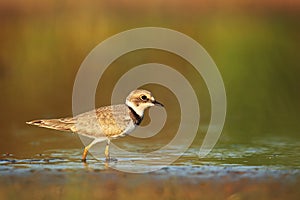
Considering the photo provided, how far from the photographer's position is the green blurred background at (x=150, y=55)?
46.2 feet

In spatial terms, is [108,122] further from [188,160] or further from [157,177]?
[157,177]

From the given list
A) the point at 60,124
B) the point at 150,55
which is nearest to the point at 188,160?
the point at 60,124

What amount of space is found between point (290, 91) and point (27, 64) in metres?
7.66

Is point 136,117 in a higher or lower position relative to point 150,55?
lower

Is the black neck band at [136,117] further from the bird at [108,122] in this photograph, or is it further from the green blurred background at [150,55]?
the green blurred background at [150,55]

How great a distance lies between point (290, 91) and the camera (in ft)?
55.1

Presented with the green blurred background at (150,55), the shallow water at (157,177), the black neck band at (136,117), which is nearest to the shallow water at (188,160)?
the shallow water at (157,177)

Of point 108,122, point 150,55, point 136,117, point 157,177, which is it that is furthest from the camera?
point 150,55

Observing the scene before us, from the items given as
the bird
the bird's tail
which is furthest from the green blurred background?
the bird

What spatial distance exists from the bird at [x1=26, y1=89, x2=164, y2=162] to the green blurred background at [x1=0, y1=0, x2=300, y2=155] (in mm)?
1111

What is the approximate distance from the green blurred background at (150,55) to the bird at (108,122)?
1.11m

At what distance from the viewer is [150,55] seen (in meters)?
22.5

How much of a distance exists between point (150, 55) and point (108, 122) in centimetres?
1190

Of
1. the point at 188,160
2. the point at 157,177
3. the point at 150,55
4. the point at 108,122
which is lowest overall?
the point at 157,177
